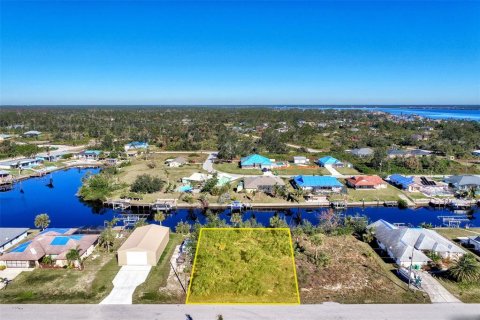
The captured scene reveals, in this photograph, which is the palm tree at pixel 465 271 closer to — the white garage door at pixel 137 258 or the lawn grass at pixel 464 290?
the lawn grass at pixel 464 290

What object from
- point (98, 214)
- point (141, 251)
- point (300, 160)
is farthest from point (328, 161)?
point (141, 251)

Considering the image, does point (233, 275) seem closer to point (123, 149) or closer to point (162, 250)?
point (162, 250)

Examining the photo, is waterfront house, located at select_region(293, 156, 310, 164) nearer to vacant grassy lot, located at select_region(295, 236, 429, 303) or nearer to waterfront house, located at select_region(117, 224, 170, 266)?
vacant grassy lot, located at select_region(295, 236, 429, 303)

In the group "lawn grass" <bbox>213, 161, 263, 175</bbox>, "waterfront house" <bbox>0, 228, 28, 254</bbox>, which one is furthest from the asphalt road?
"lawn grass" <bbox>213, 161, 263, 175</bbox>

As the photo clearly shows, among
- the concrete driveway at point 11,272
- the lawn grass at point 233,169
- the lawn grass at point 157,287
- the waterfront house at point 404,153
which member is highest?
the waterfront house at point 404,153

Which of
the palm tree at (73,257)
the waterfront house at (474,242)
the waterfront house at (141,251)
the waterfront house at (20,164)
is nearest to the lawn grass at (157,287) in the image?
the waterfront house at (141,251)
